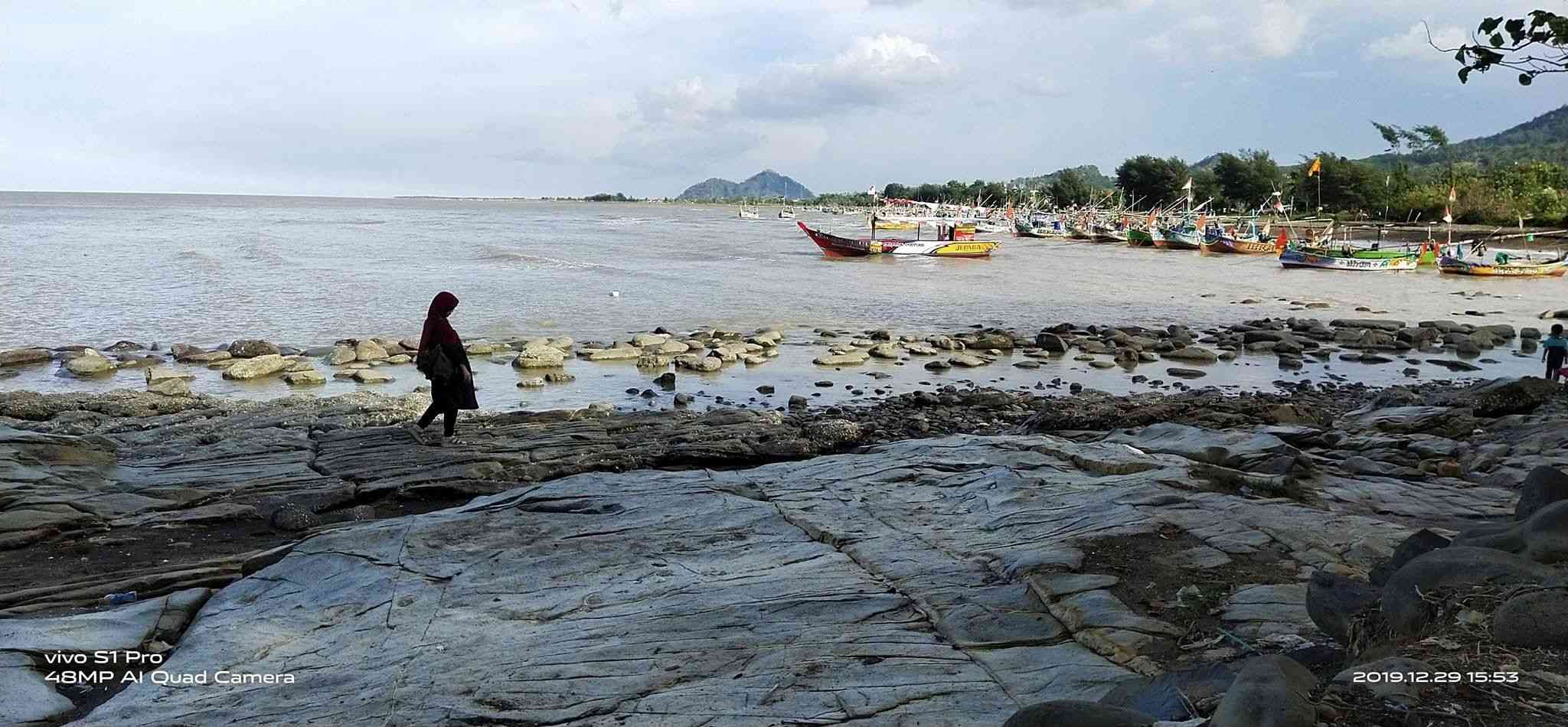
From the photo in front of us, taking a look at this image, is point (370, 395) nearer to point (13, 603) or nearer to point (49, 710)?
point (13, 603)

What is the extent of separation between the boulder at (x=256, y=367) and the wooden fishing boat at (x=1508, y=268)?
47716 millimetres

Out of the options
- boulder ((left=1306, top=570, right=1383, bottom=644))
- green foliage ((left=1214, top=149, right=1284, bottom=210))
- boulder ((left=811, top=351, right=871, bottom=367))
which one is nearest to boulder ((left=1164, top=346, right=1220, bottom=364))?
boulder ((left=811, top=351, right=871, bottom=367))

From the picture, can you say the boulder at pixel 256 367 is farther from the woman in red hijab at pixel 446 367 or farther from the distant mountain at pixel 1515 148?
the distant mountain at pixel 1515 148

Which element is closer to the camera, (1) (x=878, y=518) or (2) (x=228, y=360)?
(1) (x=878, y=518)

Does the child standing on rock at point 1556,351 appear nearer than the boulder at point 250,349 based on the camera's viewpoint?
Yes

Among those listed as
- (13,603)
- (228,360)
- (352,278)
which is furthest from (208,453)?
(352,278)

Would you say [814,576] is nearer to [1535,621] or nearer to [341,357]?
[1535,621]

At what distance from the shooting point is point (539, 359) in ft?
64.9

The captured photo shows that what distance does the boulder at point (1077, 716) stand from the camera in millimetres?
3105

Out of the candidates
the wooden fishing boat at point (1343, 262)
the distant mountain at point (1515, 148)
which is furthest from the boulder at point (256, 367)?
the distant mountain at point (1515, 148)

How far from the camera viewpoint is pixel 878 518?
7031 millimetres

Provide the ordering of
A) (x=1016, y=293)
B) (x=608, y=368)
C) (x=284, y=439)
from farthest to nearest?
1. (x=1016, y=293)
2. (x=608, y=368)
3. (x=284, y=439)

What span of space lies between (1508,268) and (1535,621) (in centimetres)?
4959

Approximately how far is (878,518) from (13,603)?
5.47 metres
